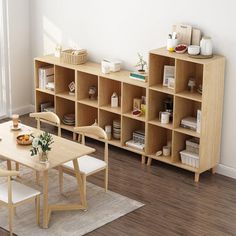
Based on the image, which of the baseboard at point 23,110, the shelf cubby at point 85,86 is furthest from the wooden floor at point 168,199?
the baseboard at point 23,110

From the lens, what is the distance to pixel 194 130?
7676 millimetres

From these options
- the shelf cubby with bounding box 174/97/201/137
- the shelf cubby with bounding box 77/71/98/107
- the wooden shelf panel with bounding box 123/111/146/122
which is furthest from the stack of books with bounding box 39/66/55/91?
the shelf cubby with bounding box 174/97/201/137

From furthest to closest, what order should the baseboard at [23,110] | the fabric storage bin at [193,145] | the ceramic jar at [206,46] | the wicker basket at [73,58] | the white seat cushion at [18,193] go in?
the baseboard at [23,110] < the wicker basket at [73,58] < the fabric storage bin at [193,145] < the ceramic jar at [206,46] < the white seat cushion at [18,193]

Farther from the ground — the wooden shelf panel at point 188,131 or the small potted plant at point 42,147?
the small potted plant at point 42,147

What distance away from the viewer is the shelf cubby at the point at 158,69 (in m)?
7.73

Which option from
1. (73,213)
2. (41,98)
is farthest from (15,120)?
(41,98)

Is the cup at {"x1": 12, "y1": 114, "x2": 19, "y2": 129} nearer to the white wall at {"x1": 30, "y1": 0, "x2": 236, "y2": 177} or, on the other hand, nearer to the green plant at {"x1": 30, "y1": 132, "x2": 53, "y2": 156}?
the green plant at {"x1": 30, "y1": 132, "x2": 53, "y2": 156}

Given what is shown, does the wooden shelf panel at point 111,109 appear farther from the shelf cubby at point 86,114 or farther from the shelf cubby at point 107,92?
the shelf cubby at point 86,114

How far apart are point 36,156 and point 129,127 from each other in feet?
6.89

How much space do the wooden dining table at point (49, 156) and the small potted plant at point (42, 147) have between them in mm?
65

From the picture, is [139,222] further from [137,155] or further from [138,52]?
[138,52]

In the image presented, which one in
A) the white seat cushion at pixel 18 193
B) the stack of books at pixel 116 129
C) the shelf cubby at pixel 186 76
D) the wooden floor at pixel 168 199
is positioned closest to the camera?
the white seat cushion at pixel 18 193

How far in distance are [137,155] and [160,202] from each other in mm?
1358

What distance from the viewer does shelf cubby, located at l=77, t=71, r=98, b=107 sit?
8623mm
